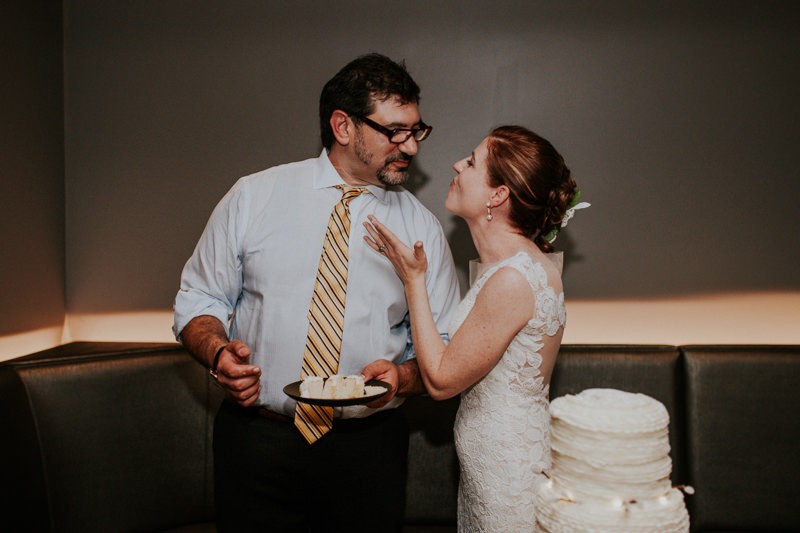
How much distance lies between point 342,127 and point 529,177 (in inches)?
25.2

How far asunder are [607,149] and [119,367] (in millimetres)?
2310

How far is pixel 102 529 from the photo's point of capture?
2482 millimetres

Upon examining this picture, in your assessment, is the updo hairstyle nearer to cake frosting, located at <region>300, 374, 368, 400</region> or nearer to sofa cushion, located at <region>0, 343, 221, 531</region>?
cake frosting, located at <region>300, 374, 368, 400</region>

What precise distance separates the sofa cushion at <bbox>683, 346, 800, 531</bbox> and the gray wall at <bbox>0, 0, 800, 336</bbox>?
43 cm

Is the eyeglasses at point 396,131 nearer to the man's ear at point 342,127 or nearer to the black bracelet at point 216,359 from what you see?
the man's ear at point 342,127

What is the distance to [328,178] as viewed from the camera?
2109 millimetres

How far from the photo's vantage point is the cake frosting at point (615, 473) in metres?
0.97

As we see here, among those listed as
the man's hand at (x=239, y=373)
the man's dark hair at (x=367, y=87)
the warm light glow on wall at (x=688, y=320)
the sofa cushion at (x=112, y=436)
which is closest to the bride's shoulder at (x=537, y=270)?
the man's dark hair at (x=367, y=87)

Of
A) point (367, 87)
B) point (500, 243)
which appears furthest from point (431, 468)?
point (367, 87)

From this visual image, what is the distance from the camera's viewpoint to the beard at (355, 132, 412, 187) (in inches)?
80.9

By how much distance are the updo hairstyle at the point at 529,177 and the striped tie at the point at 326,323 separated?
526 mm

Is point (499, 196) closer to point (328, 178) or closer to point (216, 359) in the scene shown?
point (328, 178)

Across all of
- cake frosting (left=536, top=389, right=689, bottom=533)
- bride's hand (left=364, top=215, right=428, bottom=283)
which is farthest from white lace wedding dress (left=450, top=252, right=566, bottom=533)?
cake frosting (left=536, top=389, right=689, bottom=533)

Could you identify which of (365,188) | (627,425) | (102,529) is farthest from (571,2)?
(102,529)
